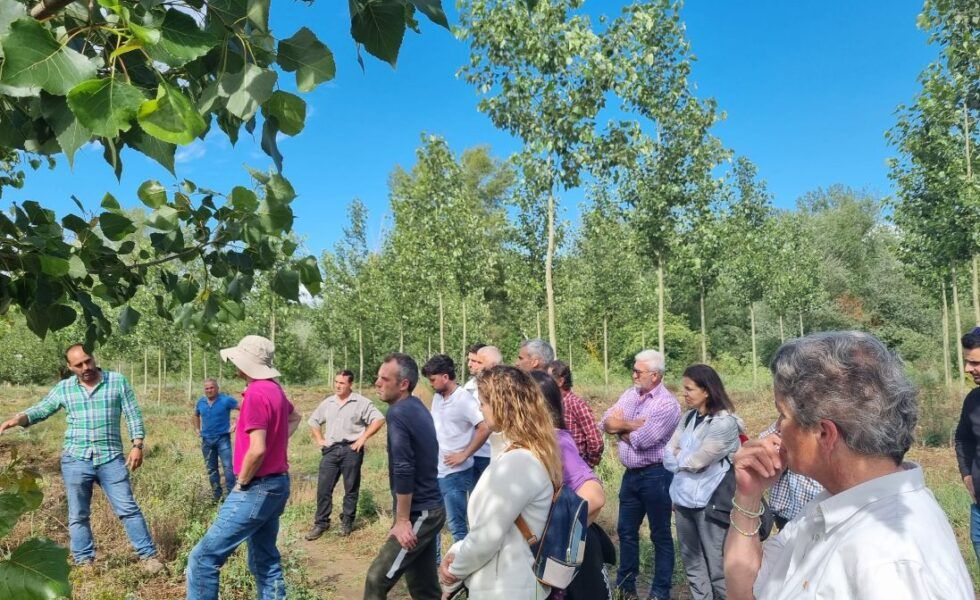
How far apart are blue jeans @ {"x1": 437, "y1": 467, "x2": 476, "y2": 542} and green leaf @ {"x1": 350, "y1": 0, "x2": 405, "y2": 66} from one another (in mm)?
4585

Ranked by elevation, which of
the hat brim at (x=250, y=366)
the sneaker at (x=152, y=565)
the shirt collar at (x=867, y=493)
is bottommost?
the sneaker at (x=152, y=565)

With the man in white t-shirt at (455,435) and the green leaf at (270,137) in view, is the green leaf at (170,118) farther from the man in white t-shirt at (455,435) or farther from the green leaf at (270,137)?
the man in white t-shirt at (455,435)

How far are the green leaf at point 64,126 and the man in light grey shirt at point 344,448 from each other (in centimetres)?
626

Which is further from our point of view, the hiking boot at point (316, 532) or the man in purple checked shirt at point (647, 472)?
the hiking boot at point (316, 532)

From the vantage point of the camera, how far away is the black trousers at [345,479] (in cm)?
698

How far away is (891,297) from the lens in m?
36.1

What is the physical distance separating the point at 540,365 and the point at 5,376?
42.4 meters

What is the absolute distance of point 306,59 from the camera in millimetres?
955

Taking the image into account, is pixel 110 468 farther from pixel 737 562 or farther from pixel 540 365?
pixel 737 562

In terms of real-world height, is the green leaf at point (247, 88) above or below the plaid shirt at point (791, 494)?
above

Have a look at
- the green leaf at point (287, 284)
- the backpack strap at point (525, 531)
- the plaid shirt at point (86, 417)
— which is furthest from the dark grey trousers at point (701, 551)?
the plaid shirt at point (86, 417)

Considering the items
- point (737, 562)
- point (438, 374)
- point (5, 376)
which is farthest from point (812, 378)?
point (5, 376)

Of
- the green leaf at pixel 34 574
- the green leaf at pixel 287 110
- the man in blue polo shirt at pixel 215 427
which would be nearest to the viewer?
the green leaf at pixel 287 110

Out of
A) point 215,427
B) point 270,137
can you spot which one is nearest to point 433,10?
point 270,137
